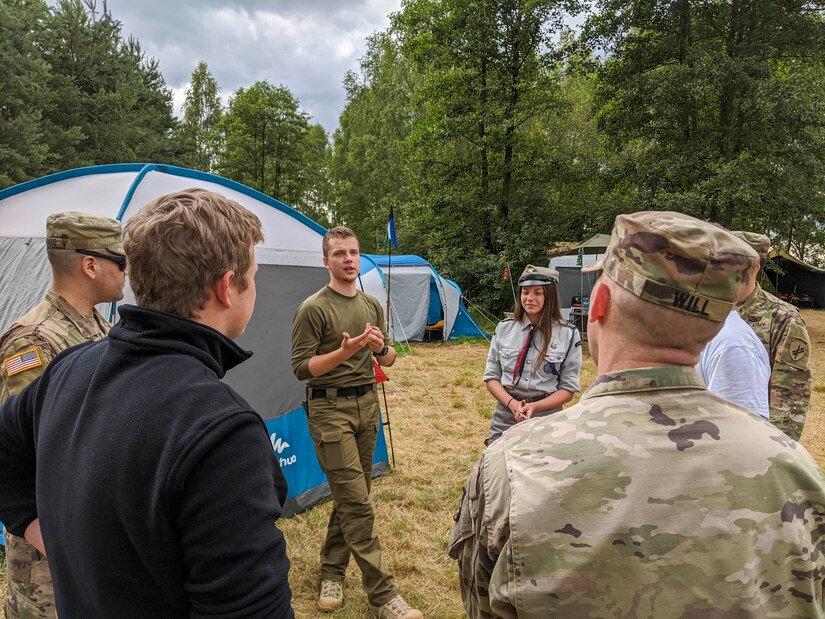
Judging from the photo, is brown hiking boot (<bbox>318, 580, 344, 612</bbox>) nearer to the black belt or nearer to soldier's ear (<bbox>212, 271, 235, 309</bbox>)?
the black belt

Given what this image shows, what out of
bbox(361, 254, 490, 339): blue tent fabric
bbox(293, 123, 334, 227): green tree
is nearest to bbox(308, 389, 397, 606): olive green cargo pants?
bbox(361, 254, 490, 339): blue tent fabric

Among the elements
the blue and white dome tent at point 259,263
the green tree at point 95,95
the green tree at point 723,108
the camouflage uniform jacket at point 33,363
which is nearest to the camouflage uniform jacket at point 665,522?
the camouflage uniform jacket at point 33,363

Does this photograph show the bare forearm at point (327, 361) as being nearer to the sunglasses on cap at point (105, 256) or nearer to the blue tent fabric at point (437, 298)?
the sunglasses on cap at point (105, 256)

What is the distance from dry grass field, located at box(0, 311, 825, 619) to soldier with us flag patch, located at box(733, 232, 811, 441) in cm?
216

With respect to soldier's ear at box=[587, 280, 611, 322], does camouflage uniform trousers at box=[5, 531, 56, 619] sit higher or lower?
lower


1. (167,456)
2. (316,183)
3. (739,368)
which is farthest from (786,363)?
(316,183)

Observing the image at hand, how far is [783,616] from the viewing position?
1.03 meters

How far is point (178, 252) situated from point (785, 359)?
2959 millimetres

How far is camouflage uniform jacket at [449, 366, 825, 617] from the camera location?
1.02m

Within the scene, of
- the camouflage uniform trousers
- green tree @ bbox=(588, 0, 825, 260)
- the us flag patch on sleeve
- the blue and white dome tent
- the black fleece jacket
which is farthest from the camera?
green tree @ bbox=(588, 0, 825, 260)

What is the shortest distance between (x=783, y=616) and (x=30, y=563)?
7.47 feet

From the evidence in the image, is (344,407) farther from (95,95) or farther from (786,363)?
(95,95)

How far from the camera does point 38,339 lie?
2033 millimetres

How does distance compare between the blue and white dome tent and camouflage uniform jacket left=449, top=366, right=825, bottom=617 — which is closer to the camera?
camouflage uniform jacket left=449, top=366, right=825, bottom=617
